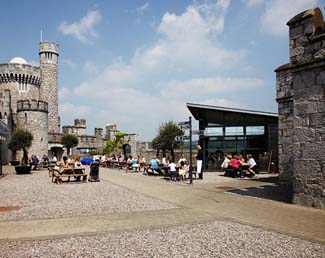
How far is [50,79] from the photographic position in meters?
52.7

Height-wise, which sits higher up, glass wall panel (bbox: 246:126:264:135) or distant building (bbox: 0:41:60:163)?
distant building (bbox: 0:41:60:163)

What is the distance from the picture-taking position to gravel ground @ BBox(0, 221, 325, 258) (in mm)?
4406

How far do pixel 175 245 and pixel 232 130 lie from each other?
1625cm

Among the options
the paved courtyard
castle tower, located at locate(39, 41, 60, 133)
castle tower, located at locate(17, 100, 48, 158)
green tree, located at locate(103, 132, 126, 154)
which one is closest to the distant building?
castle tower, located at locate(39, 41, 60, 133)

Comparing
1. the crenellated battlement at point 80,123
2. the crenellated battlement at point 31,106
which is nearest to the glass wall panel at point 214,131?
the crenellated battlement at point 31,106

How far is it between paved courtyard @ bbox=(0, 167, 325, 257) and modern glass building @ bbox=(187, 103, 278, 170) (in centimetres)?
1104

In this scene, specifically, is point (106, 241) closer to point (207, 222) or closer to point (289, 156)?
point (207, 222)

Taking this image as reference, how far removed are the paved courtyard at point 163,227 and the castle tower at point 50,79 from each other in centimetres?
4495

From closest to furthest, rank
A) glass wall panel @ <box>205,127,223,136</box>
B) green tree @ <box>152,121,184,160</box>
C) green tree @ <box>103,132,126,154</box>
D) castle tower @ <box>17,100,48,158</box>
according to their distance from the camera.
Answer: glass wall panel @ <box>205,127,223,136</box> → green tree @ <box>152,121,184,160</box> → castle tower @ <box>17,100,48,158</box> → green tree @ <box>103,132,126,154</box>

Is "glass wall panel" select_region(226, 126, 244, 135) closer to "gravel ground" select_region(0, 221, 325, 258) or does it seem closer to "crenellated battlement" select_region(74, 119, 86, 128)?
"gravel ground" select_region(0, 221, 325, 258)

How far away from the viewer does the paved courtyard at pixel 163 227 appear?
455 centimetres

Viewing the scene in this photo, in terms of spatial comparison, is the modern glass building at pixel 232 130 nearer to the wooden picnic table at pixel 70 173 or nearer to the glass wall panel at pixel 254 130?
the glass wall panel at pixel 254 130

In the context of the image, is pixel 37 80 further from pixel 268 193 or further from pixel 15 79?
pixel 268 193

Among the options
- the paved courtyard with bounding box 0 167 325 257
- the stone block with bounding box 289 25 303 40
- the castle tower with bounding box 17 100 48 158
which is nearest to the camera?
the paved courtyard with bounding box 0 167 325 257
